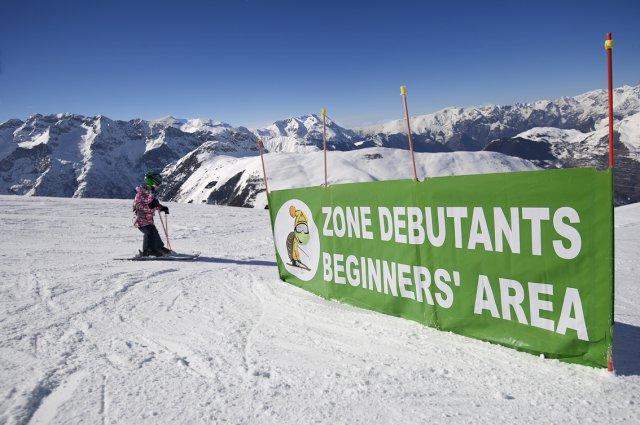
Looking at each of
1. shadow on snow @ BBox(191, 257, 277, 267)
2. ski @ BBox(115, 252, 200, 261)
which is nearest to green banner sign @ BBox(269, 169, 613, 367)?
shadow on snow @ BBox(191, 257, 277, 267)

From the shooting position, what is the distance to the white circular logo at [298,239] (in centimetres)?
637

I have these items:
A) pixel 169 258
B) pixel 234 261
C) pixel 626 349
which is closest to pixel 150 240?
A: pixel 169 258

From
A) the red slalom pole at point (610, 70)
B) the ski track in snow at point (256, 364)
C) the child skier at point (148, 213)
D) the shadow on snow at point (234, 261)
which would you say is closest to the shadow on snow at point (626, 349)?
the ski track in snow at point (256, 364)

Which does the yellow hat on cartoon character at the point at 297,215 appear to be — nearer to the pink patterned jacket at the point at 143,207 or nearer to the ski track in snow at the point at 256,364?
the ski track in snow at the point at 256,364

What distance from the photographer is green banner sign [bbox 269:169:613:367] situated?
10.8ft

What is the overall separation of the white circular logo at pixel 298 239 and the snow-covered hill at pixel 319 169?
110619mm

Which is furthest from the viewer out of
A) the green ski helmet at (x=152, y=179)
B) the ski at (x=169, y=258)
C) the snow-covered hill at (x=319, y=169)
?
the snow-covered hill at (x=319, y=169)

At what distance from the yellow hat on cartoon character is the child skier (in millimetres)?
4314

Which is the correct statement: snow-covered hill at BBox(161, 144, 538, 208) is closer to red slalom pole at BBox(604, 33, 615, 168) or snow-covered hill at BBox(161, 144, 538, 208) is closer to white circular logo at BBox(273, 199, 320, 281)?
white circular logo at BBox(273, 199, 320, 281)

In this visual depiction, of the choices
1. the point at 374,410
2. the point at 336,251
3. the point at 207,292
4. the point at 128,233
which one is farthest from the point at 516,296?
the point at 128,233

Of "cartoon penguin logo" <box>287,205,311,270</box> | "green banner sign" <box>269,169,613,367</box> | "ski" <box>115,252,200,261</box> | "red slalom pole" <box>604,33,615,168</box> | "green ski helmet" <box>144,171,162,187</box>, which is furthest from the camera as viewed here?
"green ski helmet" <box>144,171,162,187</box>

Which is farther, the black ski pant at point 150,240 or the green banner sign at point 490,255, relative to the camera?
the black ski pant at point 150,240

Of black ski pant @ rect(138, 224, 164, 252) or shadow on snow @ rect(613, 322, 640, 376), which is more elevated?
black ski pant @ rect(138, 224, 164, 252)

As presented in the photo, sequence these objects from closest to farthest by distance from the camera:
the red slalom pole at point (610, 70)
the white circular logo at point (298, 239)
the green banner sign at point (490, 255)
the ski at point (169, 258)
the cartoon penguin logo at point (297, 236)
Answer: the red slalom pole at point (610, 70)
the green banner sign at point (490, 255)
the white circular logo at point (298, 239)
the cartoon penguin logo at point (297, 236)
the ski at point (169, 258)
